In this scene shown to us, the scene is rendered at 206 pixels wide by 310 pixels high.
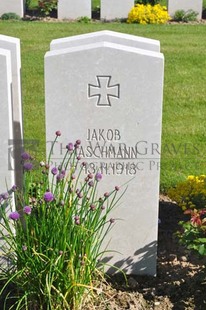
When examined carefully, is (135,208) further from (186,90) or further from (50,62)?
(186,90)

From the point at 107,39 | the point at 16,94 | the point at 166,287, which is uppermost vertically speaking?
the point at 107,39

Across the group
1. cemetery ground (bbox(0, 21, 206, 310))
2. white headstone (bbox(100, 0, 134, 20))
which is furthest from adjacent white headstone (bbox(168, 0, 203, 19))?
cemetery ground (bbox(0, 21, 206, 310))

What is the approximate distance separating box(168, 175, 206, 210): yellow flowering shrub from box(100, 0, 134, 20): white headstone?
10.0 meters

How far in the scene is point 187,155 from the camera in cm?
636

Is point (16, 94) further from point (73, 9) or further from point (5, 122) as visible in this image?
point (73, 9)

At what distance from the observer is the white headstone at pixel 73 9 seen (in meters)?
14.3

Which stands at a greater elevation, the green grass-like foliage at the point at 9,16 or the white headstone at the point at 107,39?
the green grass-like foliage at the point at 9,16

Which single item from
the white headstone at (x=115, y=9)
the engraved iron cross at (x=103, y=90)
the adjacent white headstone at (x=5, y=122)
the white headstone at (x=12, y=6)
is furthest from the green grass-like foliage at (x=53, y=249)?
the white headstone at (x=12, y=6)

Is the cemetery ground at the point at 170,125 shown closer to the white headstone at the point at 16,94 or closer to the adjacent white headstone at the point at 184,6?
the white headstone at the point at 16,94

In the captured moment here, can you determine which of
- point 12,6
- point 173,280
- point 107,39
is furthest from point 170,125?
point 12,6

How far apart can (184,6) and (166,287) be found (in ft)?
37.7

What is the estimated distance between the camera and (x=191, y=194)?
480 cm

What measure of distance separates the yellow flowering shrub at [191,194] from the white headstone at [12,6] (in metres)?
10.5

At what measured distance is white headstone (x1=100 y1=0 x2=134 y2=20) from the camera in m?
14.2
